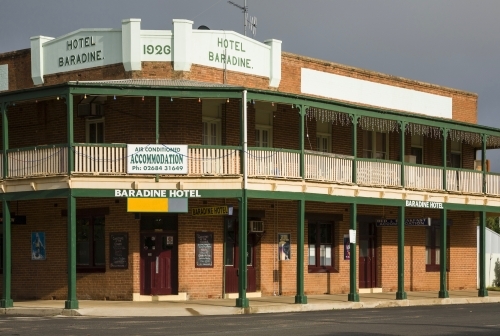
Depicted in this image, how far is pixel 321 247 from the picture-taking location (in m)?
35.0

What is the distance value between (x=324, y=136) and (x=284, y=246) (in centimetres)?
422

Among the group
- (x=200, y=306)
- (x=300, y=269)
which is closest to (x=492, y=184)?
(x=300, y=269)

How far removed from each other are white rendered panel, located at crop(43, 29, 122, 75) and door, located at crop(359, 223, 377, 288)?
37.0ft

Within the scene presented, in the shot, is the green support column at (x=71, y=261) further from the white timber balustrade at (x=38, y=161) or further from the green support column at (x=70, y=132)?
the white timber balustrade at (x=38, y=161)

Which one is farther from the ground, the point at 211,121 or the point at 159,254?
the point at 211,121

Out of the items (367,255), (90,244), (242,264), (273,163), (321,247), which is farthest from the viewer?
(367,255)

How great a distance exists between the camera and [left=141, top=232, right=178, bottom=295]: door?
99.8ft

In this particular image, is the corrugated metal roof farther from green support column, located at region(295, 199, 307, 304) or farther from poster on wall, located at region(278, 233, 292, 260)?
poster on wall, located at region(278, 233, 292, 260)

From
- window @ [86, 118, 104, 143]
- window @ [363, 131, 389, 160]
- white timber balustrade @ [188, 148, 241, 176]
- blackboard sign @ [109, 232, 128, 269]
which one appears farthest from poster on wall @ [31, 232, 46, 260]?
window @ [363, 131, 389, 160]

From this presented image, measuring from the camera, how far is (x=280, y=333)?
19.6 metres

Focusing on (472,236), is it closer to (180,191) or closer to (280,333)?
(180,191)

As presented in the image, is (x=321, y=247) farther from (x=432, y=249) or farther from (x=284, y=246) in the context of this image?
(x=432, y=249)

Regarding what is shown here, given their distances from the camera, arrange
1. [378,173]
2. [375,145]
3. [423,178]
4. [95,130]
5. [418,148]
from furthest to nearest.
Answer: [418,148]
[375,145]
[423,178]
[378,173]
[95,130]

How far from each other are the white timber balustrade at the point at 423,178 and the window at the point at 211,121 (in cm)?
702
